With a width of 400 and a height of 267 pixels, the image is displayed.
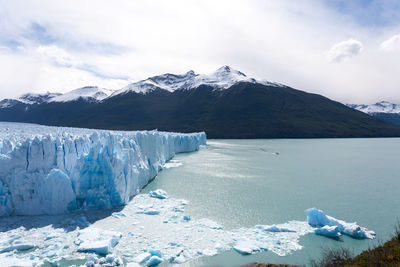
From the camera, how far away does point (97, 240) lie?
7.79m

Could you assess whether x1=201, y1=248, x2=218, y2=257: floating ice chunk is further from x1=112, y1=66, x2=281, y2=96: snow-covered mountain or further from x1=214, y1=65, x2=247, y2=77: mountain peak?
x1=214, y1=65, x2=247, y2=77: mountain peak

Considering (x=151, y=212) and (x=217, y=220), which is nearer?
(x=217, y=220)

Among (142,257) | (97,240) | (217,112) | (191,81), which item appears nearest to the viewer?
(142,257)

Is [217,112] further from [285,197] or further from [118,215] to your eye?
[118,215]

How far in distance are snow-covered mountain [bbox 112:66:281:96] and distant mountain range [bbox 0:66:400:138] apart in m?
0.56

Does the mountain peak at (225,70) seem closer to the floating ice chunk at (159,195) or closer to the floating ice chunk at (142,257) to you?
the floating ice chunk at (159,195)

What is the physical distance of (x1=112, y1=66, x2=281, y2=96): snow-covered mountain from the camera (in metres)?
126

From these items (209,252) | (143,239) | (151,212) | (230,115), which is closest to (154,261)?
(143,239)

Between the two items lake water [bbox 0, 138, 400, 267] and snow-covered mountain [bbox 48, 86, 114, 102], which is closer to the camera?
lake water [bbox 0, 138, 400, 267]

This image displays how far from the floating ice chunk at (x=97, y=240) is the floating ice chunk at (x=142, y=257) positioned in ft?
3.11

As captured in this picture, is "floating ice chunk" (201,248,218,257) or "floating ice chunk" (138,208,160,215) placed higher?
"floating ice chunk" (138,208,160,215)

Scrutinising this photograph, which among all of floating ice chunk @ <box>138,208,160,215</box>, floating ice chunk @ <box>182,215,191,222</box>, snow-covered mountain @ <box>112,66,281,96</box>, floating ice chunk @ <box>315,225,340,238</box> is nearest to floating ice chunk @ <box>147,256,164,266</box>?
floating ice chunk @ <box>182,215,191,222</box>

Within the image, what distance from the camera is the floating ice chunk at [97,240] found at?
24.1ft

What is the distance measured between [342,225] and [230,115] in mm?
85431
